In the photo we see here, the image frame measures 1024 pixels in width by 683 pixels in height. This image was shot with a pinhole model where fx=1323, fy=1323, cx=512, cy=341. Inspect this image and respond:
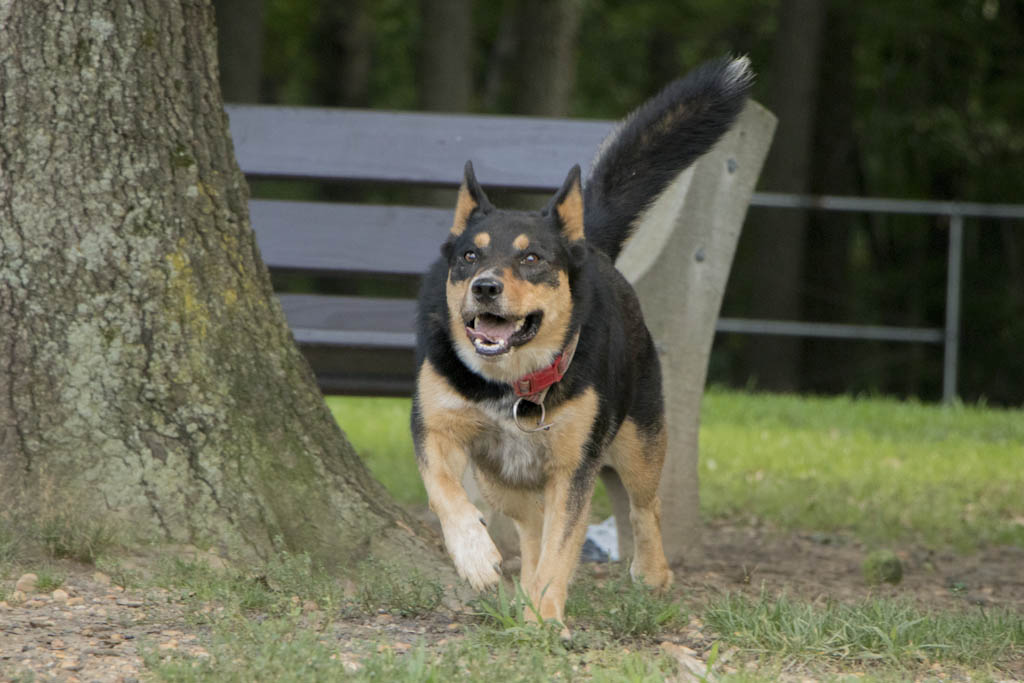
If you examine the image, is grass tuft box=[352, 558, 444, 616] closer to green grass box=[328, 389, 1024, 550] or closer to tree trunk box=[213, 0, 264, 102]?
green grass box=[328, 389, 1024, 550]

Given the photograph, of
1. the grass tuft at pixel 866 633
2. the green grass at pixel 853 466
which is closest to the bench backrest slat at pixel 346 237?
the green grass at pixel 853 466

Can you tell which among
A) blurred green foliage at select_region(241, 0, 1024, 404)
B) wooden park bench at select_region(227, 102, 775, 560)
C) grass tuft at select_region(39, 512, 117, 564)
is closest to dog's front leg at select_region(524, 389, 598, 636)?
grass tuft at select_region(39, 512, 117, 564)

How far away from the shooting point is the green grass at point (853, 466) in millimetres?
6656

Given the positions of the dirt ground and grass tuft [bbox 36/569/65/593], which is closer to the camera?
the dirt ground

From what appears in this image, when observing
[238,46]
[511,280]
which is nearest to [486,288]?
[511,280]

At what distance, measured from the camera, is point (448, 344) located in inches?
167

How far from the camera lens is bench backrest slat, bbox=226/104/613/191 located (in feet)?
20.3

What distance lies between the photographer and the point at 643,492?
4953 millimetres

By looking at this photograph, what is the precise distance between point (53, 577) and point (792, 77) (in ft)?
48.2

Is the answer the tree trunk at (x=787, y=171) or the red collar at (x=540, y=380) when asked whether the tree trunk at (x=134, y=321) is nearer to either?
the red collar at (x=540, y=380)

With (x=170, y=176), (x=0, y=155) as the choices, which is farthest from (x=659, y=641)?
(x=0, y=155)

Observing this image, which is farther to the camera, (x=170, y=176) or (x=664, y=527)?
(x=664, y=527)

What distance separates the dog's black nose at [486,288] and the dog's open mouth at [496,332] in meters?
0.09

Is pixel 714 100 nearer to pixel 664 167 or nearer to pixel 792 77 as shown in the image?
pixel 664 167
